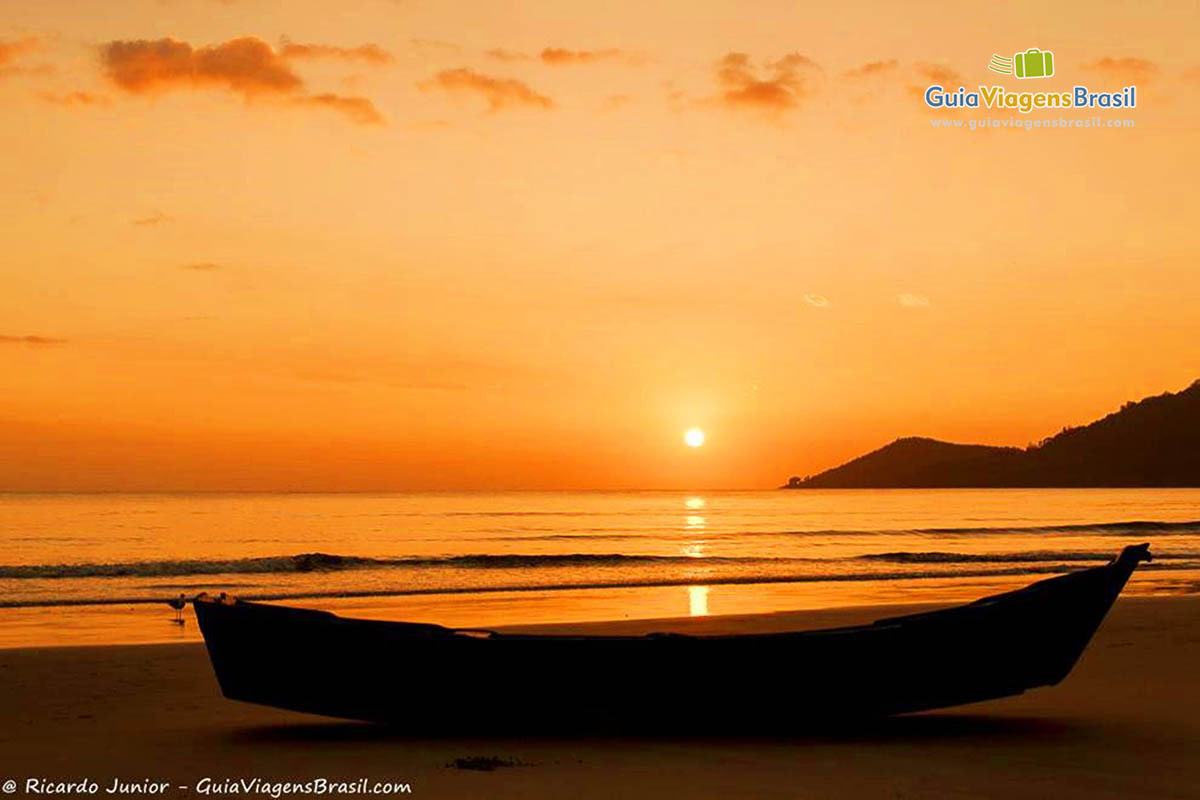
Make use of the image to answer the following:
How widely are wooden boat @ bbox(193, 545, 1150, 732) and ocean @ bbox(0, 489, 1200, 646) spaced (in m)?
9.38

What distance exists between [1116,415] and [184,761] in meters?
199

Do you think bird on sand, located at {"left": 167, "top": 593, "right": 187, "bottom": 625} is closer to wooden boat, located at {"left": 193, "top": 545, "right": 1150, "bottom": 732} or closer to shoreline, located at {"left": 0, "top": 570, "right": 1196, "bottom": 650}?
shoreline, located at {"left": 0, "top": 570, "right": 1196, "bottom": 650}

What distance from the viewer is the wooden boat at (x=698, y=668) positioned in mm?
10188

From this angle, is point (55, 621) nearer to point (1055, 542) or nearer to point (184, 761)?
point (184, 761)

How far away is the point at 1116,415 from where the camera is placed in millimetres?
188125

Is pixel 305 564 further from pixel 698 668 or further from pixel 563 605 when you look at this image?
pixel 698 668

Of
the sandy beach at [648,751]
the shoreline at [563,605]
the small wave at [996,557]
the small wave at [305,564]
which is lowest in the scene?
the sandy beach at [648,751]

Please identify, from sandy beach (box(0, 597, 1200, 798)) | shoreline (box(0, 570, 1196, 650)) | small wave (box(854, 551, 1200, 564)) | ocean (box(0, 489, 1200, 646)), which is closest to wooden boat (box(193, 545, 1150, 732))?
sandy beach (box(0, 597, 1200, 798))

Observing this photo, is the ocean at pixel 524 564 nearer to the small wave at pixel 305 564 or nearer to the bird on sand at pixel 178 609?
the small wave at pixel 305 564

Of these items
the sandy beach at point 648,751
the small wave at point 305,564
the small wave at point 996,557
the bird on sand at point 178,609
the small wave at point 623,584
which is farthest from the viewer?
the small wave at point 996,557

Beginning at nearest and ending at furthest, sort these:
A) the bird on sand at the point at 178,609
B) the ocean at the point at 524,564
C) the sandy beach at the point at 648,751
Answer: the sandy beach at the point at 648,751 < the bird on sand at the point at 178,609 < the ocean at the point at 524,564

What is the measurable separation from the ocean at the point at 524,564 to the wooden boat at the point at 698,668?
30.8ft

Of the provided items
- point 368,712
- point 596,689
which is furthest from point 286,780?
point 596,689

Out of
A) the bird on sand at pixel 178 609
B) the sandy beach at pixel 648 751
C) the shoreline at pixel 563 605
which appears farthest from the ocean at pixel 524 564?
the sandy beach at pixel 648 751
